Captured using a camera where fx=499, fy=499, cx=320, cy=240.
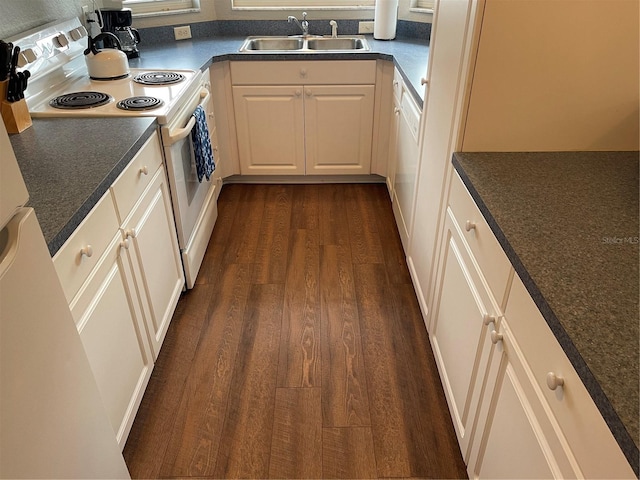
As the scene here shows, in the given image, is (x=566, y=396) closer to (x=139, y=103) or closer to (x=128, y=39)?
(x=139, y=103)

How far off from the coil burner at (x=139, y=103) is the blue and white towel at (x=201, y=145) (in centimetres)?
24

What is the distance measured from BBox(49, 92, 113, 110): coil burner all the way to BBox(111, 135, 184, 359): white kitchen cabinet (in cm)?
34

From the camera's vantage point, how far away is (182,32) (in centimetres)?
327

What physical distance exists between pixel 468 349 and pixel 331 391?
24.7 inches

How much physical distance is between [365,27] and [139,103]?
1.90 metres

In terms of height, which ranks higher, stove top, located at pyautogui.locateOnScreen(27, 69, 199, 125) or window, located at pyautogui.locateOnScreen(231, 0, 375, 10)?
window, located at pyautogui.locateOnScreen(231, 0, 375, 10)

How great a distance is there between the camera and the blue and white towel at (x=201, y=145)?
2289 mm

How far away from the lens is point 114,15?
2.73 m

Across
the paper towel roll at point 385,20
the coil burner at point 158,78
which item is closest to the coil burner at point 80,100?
the coil burner at point 158,78

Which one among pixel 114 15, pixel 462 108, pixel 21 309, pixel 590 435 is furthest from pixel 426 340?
pixel 114 15

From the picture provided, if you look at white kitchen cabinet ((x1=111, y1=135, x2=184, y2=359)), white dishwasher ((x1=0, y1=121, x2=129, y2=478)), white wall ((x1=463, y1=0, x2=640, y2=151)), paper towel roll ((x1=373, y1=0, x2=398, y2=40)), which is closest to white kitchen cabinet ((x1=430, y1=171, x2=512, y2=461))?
white wall ((x1=463, y1=0, x2=640, y2=151))

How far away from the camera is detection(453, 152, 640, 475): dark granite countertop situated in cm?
79

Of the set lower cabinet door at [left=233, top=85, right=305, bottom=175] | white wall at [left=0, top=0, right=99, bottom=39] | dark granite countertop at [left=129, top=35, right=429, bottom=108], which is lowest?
lower cabinet door at [left=233, top=85, right=305, bottom=175]

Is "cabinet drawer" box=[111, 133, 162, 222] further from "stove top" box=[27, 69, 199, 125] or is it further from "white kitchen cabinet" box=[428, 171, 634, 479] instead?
"white kitchen cabinet" box=[428, 171, 634, 479]
